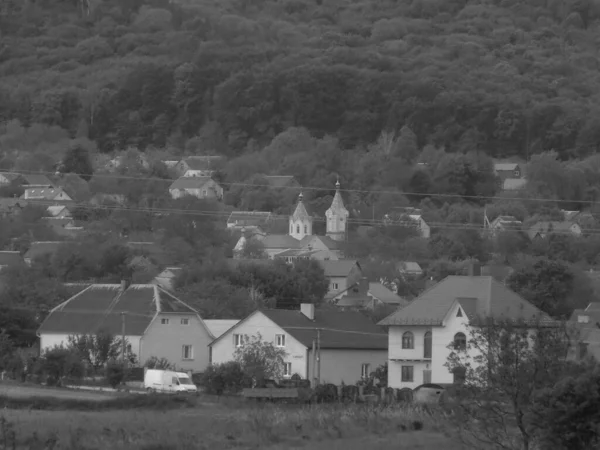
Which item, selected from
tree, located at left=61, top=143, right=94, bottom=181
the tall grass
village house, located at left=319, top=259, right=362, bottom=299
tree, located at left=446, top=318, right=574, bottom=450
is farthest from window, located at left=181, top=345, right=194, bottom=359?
tree, located at left=61, top=143, right=94, bottom=181

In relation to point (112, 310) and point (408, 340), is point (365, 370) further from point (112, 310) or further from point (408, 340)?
point (112, 310)

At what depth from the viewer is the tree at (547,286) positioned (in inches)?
2513

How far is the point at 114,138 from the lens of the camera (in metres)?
184

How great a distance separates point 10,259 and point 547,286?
105 feet

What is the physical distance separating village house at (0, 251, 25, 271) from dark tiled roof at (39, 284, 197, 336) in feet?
77.7

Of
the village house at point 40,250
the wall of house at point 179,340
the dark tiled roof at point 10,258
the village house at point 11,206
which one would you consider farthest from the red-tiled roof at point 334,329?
the village house at point 11,206

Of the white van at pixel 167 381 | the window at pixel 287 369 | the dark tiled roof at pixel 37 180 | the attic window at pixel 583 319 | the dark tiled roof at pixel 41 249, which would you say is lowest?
the white van at pixel 167 381

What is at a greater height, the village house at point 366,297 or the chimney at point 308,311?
the village house at point 366,297

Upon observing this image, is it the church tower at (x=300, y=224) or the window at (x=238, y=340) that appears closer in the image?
the window at (x=238, y=340)

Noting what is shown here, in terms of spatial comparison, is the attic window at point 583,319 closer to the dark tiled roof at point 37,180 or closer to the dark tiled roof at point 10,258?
the dark tiled roof at point 10,258

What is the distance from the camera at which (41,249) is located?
91625 mm

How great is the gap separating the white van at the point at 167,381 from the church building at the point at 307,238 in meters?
55.8

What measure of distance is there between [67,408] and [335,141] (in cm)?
13152

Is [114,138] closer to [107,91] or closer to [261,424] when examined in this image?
[107,91]
